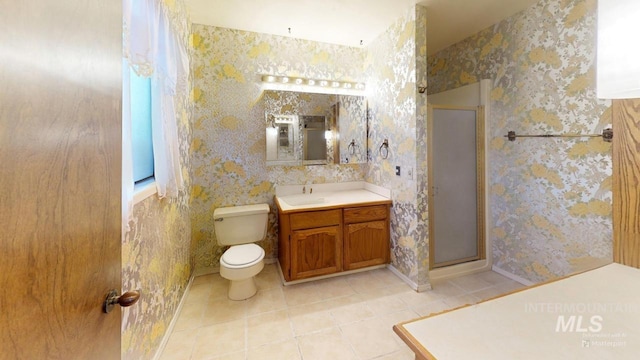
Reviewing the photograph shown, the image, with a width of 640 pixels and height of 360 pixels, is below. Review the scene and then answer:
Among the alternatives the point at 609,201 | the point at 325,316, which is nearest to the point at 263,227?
the point at 325,316

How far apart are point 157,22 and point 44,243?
51.1 inches

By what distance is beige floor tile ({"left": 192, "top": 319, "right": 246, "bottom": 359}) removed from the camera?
5.31ft

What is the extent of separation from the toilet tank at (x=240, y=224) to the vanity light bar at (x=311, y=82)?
1421 millimetres

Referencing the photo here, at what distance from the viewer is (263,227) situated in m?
2.57

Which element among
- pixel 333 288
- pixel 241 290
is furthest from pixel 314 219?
pixel 241 290

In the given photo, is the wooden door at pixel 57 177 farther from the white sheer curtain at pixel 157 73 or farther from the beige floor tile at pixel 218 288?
the beige floor tile at pixel 218 288

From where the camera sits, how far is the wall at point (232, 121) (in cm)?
256

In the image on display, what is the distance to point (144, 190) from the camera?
4.47ft

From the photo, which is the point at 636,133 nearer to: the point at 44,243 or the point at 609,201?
the point at 609,201

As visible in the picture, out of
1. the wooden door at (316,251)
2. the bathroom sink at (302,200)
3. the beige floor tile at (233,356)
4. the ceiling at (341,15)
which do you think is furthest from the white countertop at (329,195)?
the ceiling at (341,15)

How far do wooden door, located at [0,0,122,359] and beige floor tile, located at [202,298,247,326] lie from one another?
54.7 inches

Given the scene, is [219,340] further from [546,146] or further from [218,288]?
[546,146]

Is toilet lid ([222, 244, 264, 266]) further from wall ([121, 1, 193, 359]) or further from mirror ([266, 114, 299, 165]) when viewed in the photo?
mirror ([266, 114, 299, 165])

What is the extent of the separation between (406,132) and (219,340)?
2296mm
